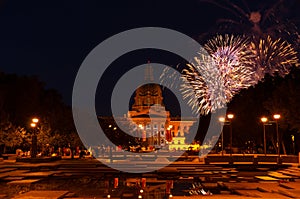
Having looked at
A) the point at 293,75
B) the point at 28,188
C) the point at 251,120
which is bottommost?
the point at 28,188

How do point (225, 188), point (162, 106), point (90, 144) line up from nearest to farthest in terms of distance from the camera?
point (225, 188), point (90, 144), point (162, 106)

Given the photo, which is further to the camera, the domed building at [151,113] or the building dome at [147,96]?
the building dome at [147,96]

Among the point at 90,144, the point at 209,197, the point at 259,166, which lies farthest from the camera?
the point at 90,144

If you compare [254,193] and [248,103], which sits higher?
[248,103]

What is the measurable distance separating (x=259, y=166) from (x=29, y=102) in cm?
3569

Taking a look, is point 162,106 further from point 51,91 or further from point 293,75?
point 293,75

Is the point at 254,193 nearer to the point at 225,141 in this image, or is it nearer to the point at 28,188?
the point at 28,188

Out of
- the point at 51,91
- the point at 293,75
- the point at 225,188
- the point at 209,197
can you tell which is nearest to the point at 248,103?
the point at 293,75

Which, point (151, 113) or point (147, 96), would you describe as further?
point (147, 96)

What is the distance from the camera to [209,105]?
172ft

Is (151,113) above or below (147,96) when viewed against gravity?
below

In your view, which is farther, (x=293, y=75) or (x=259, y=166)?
(x=293, y=75)

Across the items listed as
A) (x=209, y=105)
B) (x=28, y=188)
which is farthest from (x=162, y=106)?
(x=28, y=188)

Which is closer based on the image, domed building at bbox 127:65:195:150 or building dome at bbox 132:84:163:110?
domed building at bbox 127:65:195:150
